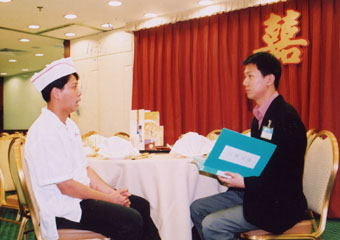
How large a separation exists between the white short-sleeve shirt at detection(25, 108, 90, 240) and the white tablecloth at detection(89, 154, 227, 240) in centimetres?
46

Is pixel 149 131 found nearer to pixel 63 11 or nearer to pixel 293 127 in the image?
pixel 293 127

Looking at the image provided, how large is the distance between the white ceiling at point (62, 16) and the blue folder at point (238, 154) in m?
4.36

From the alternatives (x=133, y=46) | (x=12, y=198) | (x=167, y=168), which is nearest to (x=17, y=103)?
(x=133, y=46)

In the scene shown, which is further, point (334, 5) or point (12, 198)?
point (334, 5)

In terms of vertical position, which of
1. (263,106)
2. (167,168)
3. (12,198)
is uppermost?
(263,106)

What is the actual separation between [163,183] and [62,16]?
4.93 metres

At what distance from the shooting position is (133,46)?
6.98m

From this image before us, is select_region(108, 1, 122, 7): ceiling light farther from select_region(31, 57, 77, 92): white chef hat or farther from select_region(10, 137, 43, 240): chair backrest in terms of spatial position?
select_region(10, 137, 43, 240): chair backrest

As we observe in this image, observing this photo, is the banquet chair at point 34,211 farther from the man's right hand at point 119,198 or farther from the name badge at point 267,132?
the name badge at point 267,132

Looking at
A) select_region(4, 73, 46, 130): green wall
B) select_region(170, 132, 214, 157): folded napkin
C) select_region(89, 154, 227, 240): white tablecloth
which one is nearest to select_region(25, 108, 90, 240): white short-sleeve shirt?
select_region(89, 154, 227, 240): white tablecloth

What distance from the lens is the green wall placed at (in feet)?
49.2

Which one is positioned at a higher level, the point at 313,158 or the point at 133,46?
the point at 133,46

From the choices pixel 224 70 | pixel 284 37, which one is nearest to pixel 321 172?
pixel 284 37

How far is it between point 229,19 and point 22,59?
304 inches
